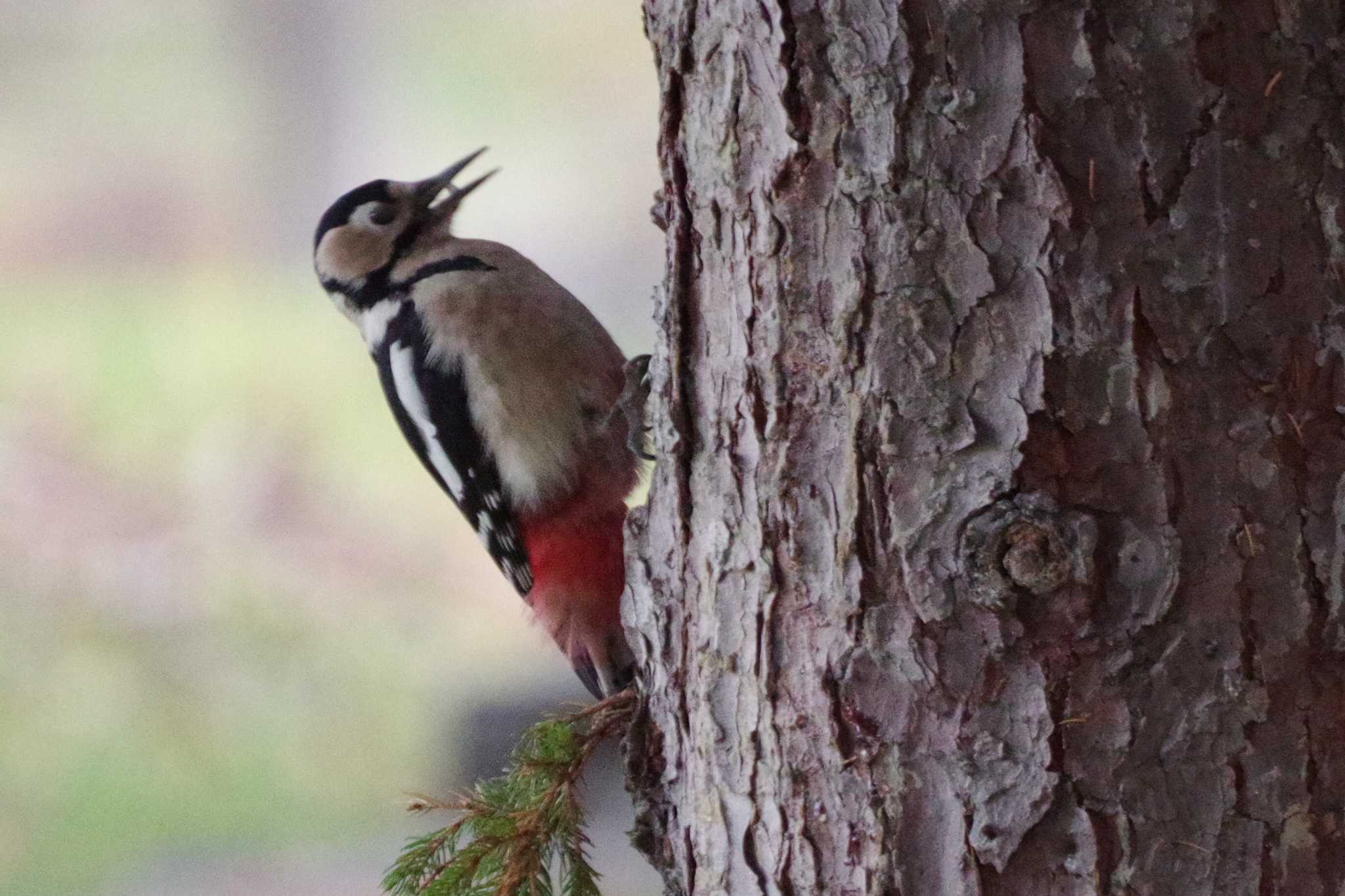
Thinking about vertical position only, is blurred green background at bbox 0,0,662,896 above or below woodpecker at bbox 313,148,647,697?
above

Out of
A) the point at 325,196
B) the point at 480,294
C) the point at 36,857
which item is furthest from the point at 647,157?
the point at 36,857

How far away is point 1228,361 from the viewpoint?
0.82 m

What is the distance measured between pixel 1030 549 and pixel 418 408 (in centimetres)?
103

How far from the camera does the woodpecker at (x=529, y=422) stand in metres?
1.61

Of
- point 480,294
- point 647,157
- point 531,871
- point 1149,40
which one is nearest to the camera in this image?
point 1149,40

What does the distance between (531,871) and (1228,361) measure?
0.70 meters

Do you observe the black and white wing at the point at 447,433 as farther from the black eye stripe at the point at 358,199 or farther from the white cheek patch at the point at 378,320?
the black eye stripe at the point at 358,199

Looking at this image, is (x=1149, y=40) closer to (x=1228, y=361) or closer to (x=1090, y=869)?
(x=1228, y=361)

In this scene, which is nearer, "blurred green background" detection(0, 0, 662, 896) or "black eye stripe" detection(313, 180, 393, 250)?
"black eye stripe" detection(313, 180, 393, 250)

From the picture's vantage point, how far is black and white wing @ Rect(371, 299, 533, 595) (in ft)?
5.39

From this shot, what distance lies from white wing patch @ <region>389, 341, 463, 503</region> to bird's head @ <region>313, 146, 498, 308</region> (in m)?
0.12

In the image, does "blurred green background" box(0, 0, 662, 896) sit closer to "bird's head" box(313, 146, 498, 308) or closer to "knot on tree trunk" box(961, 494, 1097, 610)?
"bird's head" box(313, 146, 498, 308)

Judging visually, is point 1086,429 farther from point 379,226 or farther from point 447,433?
point 379,226

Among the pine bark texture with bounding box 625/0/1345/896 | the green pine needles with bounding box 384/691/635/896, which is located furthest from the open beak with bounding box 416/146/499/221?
the pine bark texture with bounding box 625/0/1345/896
